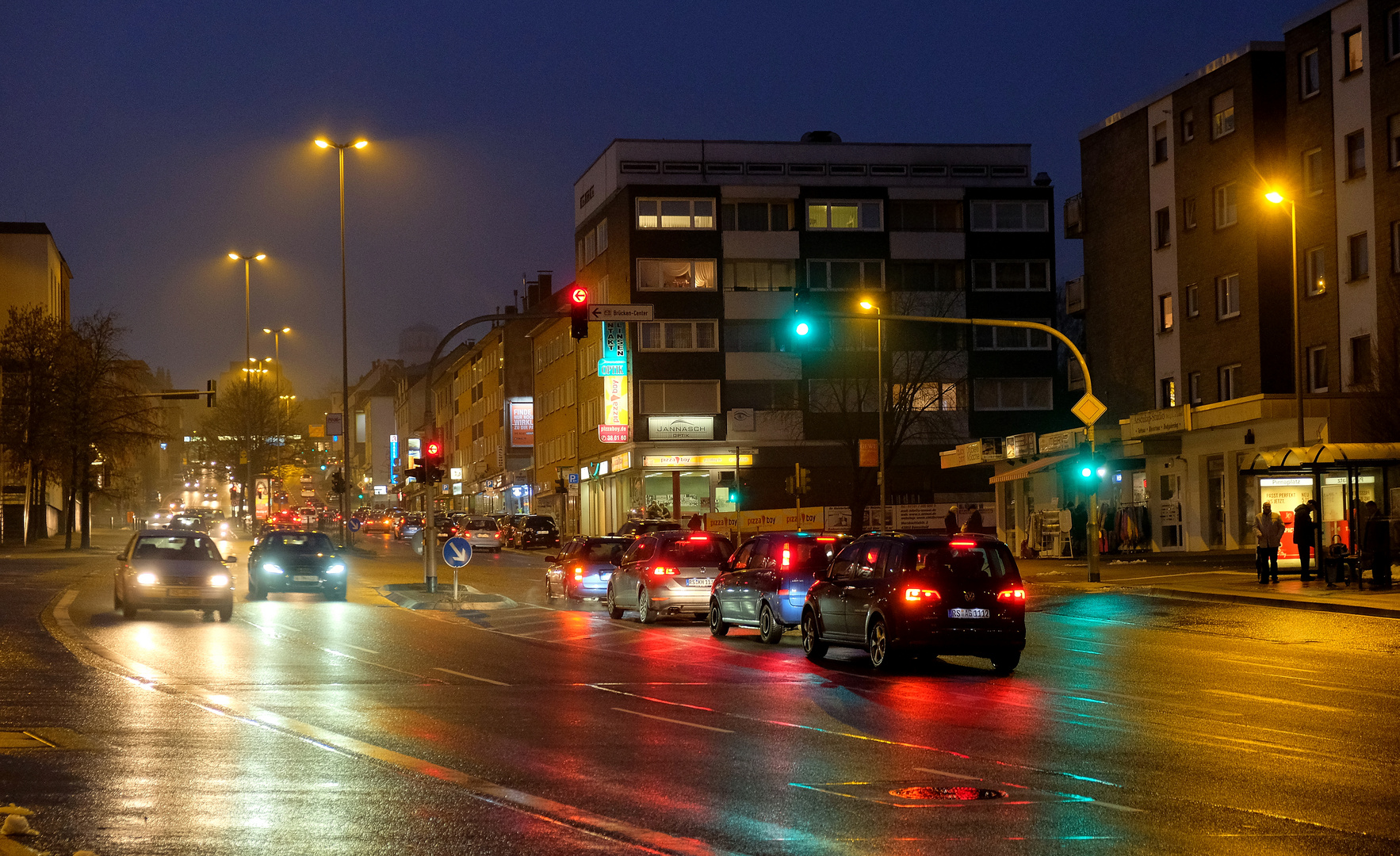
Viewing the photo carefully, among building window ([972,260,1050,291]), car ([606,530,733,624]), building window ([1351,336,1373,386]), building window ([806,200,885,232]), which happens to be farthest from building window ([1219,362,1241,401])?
building window ([806,200,885,232])

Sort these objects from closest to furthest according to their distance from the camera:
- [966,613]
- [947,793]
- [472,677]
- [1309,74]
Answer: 1. [947,793]
2. [472,677]
3. [966,613]
4. [1309,74]

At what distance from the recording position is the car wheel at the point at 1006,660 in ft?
59.5

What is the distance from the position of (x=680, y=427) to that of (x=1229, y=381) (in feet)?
104

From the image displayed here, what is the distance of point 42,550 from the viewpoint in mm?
64500

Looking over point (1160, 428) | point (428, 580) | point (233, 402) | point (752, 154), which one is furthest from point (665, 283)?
point (233, 402)

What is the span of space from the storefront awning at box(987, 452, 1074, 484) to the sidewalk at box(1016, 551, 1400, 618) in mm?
2909

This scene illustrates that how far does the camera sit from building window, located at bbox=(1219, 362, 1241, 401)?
167 ft

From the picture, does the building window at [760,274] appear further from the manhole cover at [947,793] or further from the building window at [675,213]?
the manhole cover at [947,793]

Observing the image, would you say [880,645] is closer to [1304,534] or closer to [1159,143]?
[1304,534]

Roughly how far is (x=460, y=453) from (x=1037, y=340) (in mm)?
71488

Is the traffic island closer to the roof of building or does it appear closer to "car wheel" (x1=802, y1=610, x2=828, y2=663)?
"car wheel" (x1=802, y1=610, x2=828, y2=663)

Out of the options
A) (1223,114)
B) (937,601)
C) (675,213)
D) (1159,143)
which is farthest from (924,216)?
(937,601)

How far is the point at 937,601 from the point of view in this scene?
18.0 metres

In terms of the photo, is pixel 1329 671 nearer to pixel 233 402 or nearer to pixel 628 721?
pixel 628 721
